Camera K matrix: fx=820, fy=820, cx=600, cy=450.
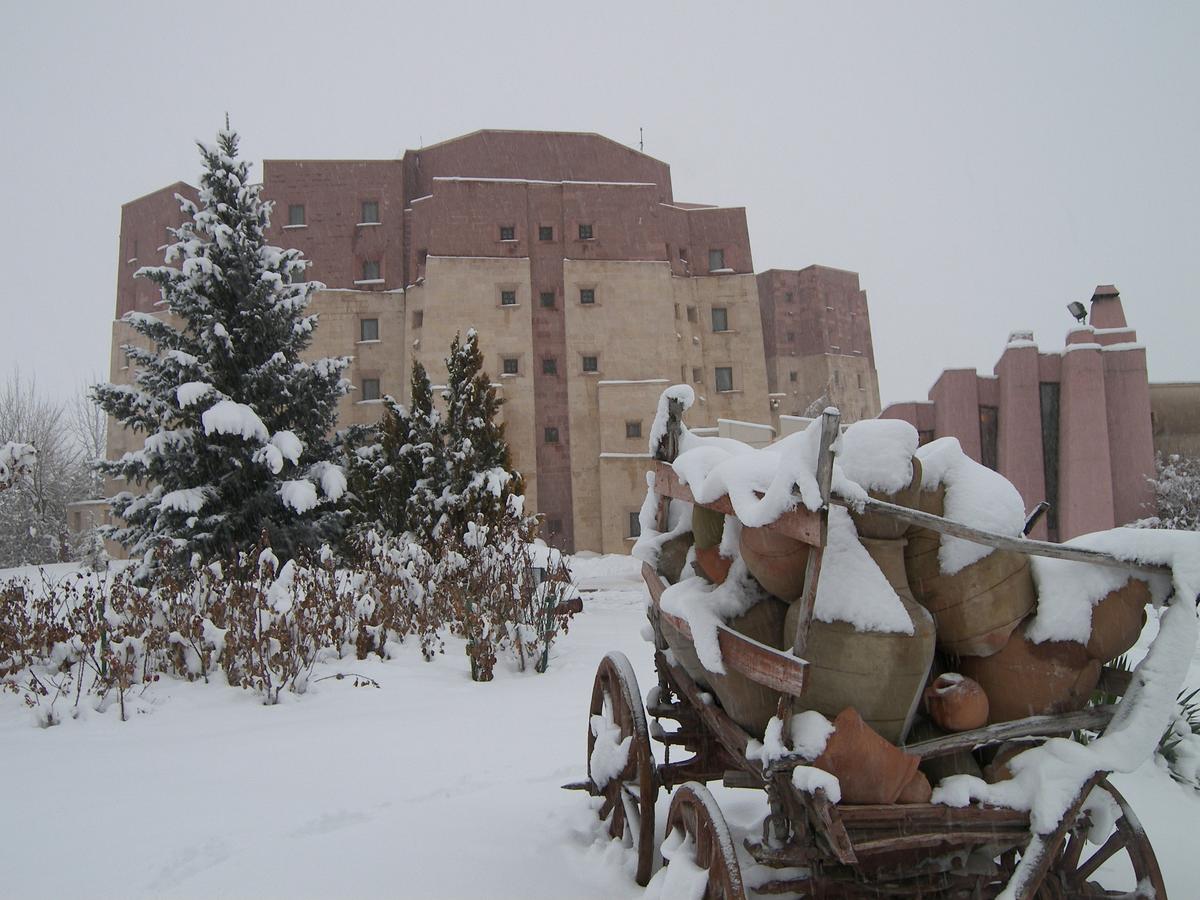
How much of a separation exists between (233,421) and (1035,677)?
42.6 feet

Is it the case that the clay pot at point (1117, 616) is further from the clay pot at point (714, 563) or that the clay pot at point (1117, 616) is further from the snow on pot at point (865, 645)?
the clay pot at point (714, 563)

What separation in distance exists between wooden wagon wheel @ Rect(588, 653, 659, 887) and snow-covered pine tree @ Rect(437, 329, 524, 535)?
9934 millimetres

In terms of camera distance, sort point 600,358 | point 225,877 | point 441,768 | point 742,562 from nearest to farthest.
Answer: point 742,562
point 225,877
point 441,768
point 600,358

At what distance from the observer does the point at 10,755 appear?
5367 mm

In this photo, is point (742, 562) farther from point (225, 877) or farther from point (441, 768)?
point (441, 768)

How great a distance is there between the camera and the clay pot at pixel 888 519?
8.50 feet

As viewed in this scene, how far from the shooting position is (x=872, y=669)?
98.1 inches

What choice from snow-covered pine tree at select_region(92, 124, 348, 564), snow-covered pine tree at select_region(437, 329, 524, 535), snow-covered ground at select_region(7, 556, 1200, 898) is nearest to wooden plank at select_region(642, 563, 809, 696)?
snow-covered ground at select_region(7, 556, 1200, 898)

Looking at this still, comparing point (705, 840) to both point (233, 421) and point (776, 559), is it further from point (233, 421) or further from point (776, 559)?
point (233, 421)

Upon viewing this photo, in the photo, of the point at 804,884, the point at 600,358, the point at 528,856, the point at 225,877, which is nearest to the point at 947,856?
the point at 804,884

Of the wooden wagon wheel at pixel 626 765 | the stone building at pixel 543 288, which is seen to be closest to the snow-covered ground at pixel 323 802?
the wooden wagon wheel at pixel 626 765

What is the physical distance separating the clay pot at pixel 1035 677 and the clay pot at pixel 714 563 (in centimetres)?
93

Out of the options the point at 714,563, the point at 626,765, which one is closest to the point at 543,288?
the point at 626,765

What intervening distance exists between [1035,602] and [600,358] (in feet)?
101
